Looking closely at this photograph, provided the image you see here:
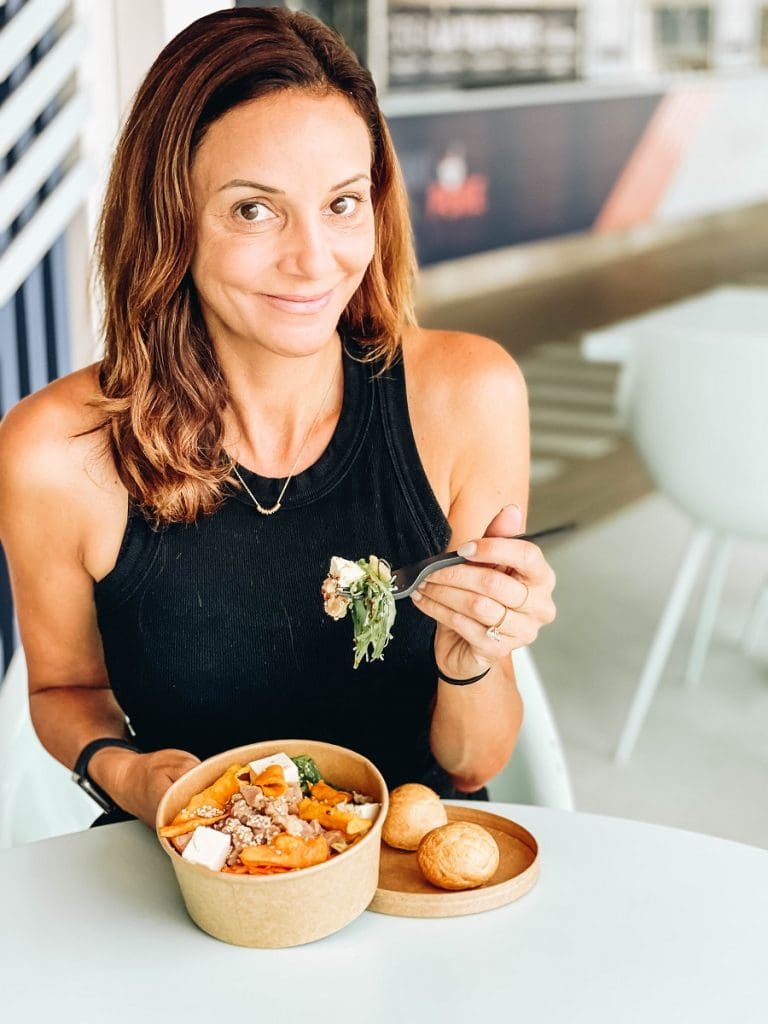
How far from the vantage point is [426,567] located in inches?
43.9

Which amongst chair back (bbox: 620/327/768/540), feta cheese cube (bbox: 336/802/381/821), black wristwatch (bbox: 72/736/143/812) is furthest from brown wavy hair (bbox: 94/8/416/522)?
chair back (bbox: 620/327/768/540)

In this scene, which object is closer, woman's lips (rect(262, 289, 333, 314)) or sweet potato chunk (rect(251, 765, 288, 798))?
sweet potato chunk (rect(251, 765, 288, 798))

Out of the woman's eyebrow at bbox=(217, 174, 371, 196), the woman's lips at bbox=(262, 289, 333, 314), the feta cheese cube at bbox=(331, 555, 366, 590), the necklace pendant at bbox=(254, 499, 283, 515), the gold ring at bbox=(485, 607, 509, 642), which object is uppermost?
the woman's eyebrow at bbox=(217, 174, 371, 196)

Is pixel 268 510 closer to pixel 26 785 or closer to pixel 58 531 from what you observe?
Result: pixel 58 531

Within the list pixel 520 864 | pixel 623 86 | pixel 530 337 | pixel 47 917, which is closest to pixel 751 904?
pixel 520 864

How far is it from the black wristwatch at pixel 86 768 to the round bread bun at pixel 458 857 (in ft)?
1.38

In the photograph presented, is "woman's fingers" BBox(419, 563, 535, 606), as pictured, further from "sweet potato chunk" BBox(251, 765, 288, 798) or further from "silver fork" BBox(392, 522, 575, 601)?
"sweet potato chunk" BBox(251, 765, 288, 798)

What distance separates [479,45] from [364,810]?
15.6 ft

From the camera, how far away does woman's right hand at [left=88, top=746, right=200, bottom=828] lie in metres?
1.16

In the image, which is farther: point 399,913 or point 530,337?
Answer: point 530,337

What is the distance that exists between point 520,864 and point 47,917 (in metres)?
0.39

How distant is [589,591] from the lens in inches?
157

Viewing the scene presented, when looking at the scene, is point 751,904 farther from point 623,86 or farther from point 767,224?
point 767,224

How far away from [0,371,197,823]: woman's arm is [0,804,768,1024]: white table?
0.38 m
